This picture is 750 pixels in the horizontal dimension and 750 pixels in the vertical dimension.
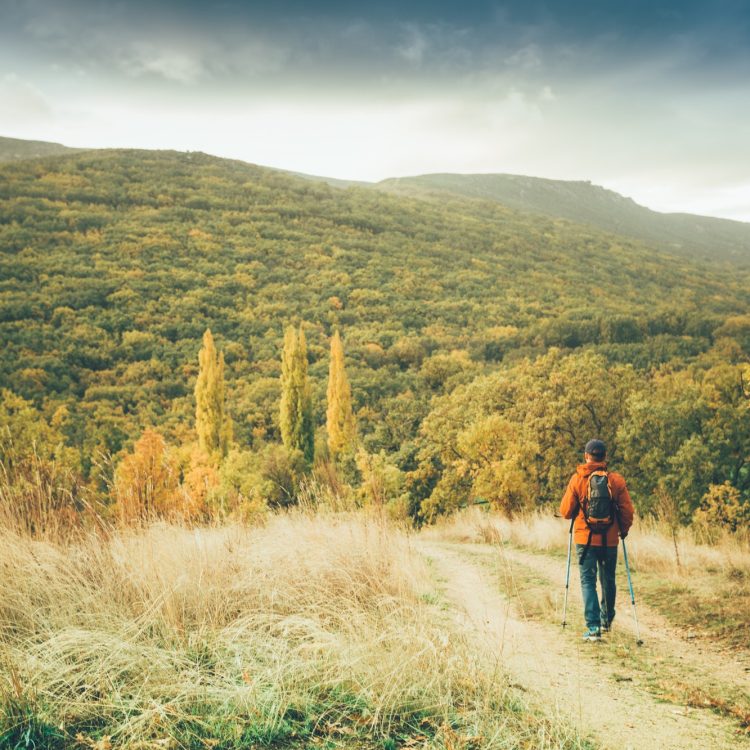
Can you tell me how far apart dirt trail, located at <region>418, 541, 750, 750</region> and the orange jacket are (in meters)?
0.87

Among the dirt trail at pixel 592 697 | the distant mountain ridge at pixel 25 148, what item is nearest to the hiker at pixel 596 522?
the dirt trail at pixel 592 697

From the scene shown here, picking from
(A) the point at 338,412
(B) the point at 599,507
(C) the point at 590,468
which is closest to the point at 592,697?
(B) the point at 599,507

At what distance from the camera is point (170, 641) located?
3512 millimetres

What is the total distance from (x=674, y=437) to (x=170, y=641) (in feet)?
56.9

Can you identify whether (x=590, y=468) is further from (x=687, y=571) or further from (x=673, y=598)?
(x=687, y=571)

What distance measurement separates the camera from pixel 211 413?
32.7m

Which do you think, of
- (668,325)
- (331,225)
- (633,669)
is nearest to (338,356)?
(633,669)

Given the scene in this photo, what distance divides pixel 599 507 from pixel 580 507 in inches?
7.7

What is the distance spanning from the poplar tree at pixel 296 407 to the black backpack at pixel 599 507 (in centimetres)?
2824

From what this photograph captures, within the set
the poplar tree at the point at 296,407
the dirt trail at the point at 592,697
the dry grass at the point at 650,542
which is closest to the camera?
the dirt trail at the point at 592,697

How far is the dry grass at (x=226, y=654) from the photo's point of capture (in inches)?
108

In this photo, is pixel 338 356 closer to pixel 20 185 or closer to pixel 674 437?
pixel 674 437

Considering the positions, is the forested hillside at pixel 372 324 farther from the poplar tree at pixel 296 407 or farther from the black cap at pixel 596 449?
the black cap at pixel 596 449

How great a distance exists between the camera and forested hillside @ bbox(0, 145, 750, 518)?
18.5 metres
